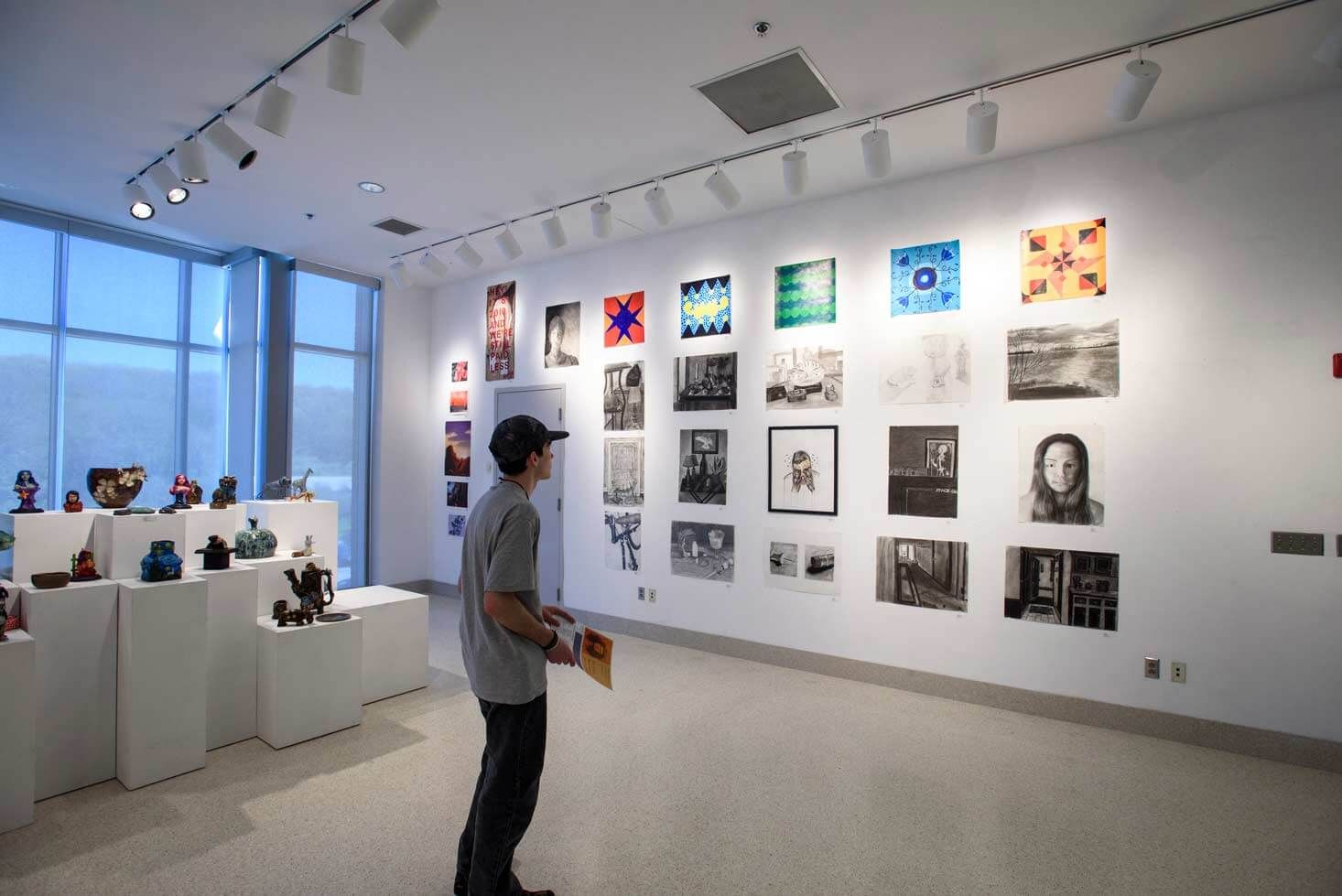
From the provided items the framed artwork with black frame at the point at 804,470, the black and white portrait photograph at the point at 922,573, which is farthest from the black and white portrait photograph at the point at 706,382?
the black and white portrait photograph at the point at 922,573

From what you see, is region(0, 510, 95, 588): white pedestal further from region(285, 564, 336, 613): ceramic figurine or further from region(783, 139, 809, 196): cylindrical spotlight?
region(783, 139, 809, 196): cylindrical spotlight

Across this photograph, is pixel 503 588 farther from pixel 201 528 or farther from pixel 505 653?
pixel 201 528

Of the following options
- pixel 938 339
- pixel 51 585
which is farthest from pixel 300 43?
pixel 938 339

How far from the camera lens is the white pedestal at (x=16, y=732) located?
262 cm

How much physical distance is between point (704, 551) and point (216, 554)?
324 centimetres

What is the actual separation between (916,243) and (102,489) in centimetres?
504

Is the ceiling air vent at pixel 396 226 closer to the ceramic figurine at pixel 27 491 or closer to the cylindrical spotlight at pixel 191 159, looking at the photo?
the cylindrical spotlight at pixel 191 159

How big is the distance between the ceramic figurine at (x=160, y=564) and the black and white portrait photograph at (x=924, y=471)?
409 cm

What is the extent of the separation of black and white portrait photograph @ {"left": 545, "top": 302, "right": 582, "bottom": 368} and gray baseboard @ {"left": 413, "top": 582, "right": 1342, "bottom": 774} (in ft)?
8.59

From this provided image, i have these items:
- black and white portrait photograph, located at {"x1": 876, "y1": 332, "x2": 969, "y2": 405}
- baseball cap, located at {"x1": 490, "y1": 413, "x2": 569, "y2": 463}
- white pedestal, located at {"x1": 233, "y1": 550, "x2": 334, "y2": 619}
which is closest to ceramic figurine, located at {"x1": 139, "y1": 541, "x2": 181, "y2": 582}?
white pedestal, located at {"x1": 233, "y1": 550, "x2": 334, "y2": 619}

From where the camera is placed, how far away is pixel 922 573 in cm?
439

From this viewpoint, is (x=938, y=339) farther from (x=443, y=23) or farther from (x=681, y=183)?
(x=443, y=23)

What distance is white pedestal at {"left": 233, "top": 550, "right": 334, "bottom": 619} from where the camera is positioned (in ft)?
12.9

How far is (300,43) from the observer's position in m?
3.14
